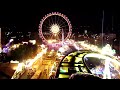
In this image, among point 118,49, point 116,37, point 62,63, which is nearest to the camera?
point 62,63

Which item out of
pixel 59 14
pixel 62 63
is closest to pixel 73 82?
pixel 59 14

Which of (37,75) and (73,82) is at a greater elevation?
A: (73,82)

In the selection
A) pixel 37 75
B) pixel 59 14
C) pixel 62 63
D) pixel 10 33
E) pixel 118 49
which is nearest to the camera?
pixel 59 14

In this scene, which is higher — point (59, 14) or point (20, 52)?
point (59, 14)

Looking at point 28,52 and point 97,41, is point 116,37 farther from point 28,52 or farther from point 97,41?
point 28,52

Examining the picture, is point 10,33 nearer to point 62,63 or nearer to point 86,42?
point 62,63

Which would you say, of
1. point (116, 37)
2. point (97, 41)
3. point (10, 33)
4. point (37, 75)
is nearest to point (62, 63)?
point (37, 75)

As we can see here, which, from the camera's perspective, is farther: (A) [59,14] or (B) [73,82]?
(A) [59,14]

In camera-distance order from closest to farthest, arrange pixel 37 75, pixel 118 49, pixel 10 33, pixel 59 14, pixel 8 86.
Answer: pixel 8 86 < pixel 59 14 < pixel 37 75 < pixel 10 33 < pixel 118 49

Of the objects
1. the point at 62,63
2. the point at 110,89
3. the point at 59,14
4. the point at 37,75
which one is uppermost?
the point at 59,14
